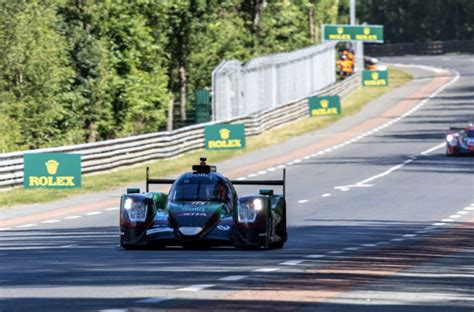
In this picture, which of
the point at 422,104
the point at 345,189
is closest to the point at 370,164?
the point at 345,189

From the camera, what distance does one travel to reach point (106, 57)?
73.6 meters

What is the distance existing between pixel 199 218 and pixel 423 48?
142m

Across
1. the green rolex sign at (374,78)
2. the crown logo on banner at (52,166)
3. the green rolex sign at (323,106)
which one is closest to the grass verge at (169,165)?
the green rolex sign at (323,106)

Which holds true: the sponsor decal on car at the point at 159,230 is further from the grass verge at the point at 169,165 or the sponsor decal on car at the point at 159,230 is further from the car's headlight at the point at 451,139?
the car's headlight at the point at 451,139

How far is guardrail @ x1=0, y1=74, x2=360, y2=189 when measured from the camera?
1575 inches

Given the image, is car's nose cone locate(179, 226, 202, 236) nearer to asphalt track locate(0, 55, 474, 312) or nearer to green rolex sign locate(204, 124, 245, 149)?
asphalt track locate(0, 55, 474, 312)

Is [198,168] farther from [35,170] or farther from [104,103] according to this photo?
[104,103]

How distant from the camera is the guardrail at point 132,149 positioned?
131 ft

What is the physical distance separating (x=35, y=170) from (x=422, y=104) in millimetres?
55717

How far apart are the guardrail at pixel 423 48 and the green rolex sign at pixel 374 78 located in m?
57.3

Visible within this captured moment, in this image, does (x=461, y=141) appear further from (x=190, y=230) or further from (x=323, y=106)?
(x=190, y=230)

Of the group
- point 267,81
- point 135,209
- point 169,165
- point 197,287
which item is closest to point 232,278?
point 197,287

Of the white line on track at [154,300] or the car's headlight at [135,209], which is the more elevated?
the car's headlight at [135,209]

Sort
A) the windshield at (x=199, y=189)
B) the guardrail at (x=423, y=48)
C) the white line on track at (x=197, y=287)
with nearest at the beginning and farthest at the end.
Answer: the white line on track at (x=197, y=287) → the windshield at (x=199, y=189) → the guardrail at (x=423, y=48)
